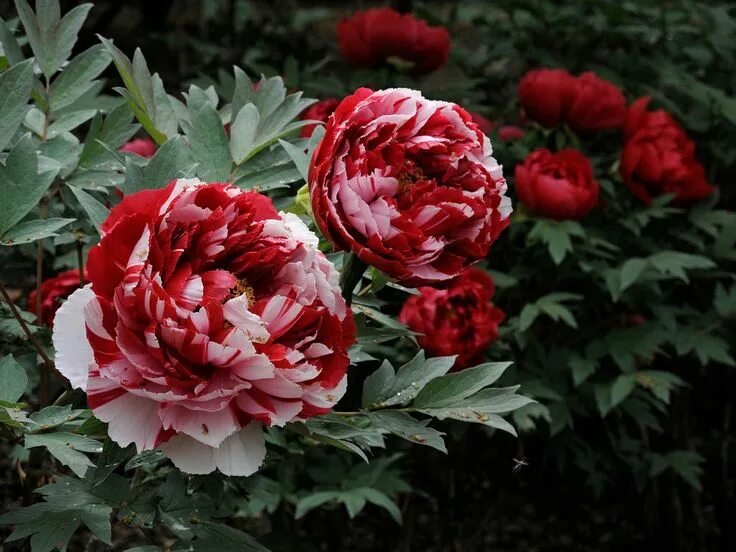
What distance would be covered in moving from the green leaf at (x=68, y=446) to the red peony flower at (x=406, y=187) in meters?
0.26

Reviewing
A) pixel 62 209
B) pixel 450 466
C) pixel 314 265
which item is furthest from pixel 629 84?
pixel 314 265

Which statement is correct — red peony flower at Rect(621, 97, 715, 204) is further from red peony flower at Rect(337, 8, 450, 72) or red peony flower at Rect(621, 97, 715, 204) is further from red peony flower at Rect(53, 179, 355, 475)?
red peony flower at Rect(53, 179, 355, 475)

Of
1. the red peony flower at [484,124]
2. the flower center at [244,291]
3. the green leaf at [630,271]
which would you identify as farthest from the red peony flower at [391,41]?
the flower center at [244,291]

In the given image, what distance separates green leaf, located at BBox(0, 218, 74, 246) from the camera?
0.90m

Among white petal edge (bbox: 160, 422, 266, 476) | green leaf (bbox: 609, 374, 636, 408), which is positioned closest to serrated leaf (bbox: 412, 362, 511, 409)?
white petal edge (bbox: 160, 422, 266, 476)

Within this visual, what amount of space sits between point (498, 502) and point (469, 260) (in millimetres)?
1217

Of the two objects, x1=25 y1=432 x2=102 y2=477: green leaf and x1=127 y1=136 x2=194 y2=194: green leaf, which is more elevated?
x1=127 y1=136 x2=194 y2=194: green leaf

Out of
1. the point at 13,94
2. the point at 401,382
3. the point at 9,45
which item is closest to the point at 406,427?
the point at 401,382

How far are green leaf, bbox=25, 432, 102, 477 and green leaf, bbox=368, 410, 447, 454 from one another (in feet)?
A: 0.82

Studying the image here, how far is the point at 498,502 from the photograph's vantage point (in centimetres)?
200

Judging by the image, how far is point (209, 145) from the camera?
1028 mm

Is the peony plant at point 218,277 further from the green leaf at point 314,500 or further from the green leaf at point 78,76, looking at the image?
the green leaf at point 314,500

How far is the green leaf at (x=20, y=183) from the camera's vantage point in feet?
2.93

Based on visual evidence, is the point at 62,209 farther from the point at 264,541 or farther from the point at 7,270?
the point at 264,541
